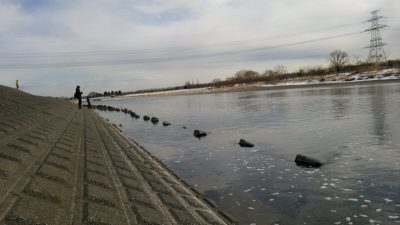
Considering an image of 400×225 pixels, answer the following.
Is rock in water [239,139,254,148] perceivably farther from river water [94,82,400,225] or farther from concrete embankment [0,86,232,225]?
concrete embankment [0,86,232,225]

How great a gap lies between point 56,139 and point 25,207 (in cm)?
670

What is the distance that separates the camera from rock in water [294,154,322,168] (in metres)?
12.0

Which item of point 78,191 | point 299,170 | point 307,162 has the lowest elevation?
point 299,170

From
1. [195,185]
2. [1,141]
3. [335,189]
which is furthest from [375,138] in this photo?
[1,141]

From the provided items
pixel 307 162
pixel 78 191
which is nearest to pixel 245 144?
pixel 307 162

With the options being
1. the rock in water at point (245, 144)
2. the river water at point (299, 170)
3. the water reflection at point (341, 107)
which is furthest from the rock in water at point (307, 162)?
the water reflection at point (341, 107)

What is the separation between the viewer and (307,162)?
481 inches

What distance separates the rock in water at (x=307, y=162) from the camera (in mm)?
12047

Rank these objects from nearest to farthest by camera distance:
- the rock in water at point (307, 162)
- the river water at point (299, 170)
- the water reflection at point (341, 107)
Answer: the river water at point (299, 170) → the rock in water at point (307, 162) → the water reflection at point (341, 107)

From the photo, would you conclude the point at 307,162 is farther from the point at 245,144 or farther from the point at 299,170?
the point at 245,144

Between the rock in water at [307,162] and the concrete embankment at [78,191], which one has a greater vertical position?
the concrete embankment at [78,191]

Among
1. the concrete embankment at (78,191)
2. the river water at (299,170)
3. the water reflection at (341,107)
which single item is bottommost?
the river water at (299,170)

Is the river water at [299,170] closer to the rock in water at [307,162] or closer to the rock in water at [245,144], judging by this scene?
the rock in water at [307,162]

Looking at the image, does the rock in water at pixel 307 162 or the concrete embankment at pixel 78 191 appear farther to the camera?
the rock in water at pixel 307 162
